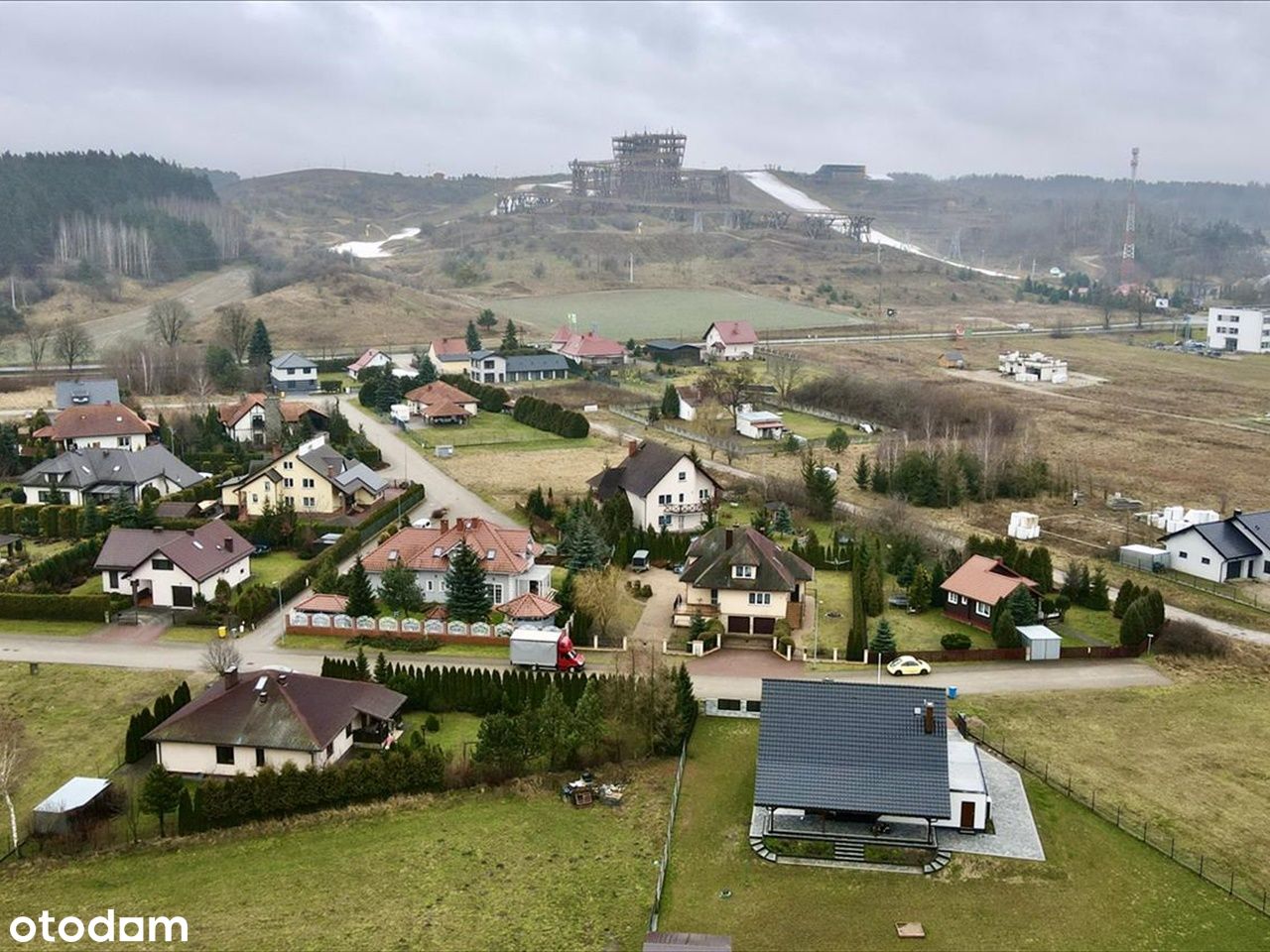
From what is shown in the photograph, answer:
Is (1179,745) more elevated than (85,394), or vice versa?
(85,394)

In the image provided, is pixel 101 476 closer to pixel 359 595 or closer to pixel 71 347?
pixel 359 595

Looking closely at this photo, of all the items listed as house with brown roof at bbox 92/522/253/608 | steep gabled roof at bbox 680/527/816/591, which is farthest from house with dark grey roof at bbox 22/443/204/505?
steep gabled roof at bbox 680/527/816/591

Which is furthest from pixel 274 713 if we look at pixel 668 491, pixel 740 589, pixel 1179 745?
pixel 668 491

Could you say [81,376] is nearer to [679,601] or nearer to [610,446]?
[610,446]

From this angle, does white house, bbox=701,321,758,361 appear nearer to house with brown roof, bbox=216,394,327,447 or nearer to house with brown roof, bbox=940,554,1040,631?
house with brown roof, bbox=216,394,327,447

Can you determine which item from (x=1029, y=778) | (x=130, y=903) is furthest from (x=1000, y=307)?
(x=130, y=903)
